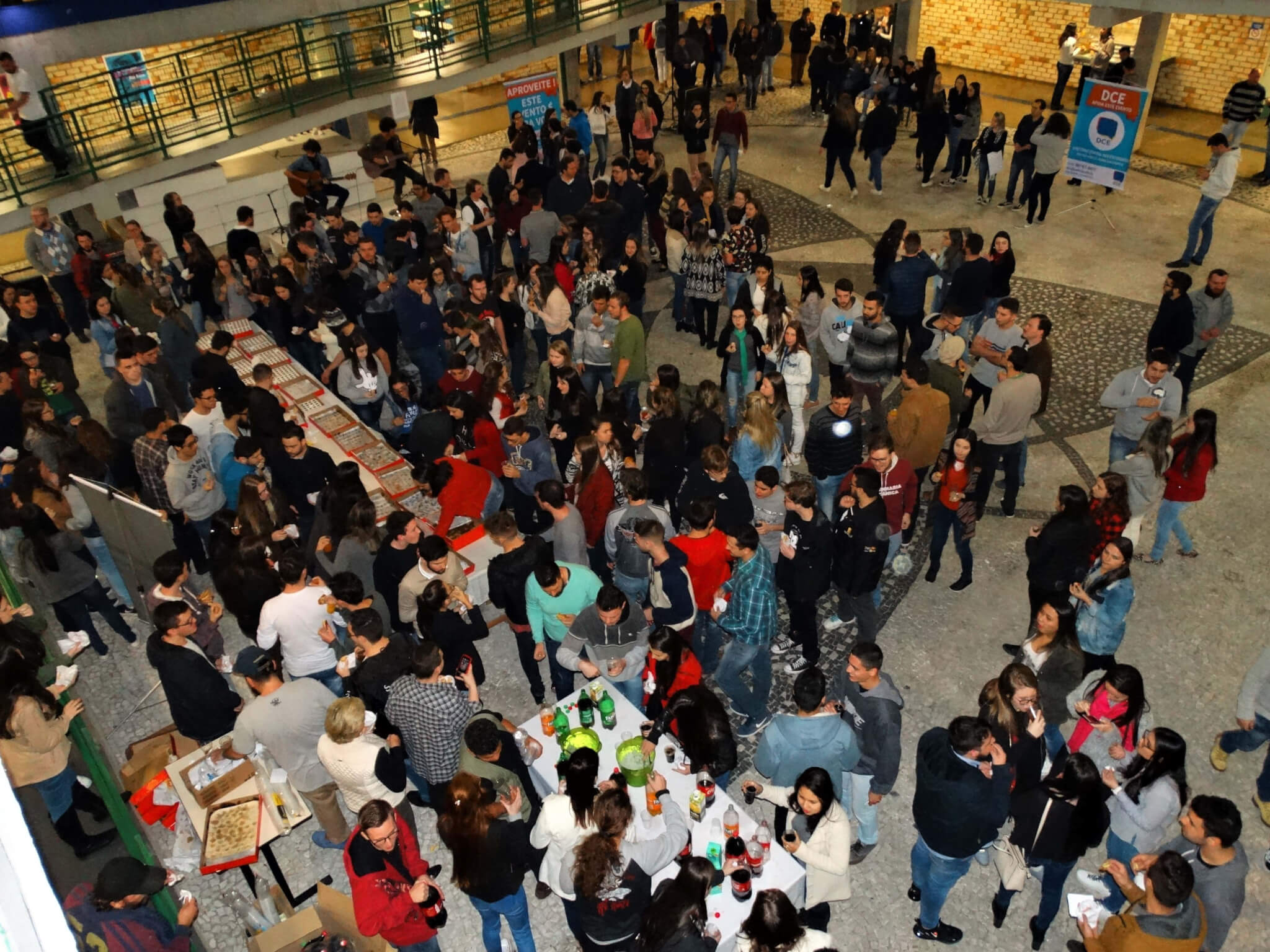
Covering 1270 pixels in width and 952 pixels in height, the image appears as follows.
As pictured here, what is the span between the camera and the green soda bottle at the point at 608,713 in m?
6.11

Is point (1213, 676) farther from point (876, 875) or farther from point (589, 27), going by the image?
point (589, 27)

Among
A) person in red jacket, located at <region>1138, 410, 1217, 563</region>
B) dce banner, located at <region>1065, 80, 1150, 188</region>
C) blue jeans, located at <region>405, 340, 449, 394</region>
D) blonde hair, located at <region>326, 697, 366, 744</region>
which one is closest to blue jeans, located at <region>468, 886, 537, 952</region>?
blonde hair, located at <region>326, 697, 366, 744</region>

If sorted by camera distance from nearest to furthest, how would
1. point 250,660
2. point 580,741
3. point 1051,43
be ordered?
point 580,741
point 250,660
point 1051,43

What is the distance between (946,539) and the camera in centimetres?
824

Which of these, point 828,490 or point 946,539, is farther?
point 828,490

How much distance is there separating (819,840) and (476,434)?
448 centimetres

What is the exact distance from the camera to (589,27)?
18.1 m

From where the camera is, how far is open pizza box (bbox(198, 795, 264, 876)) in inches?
218

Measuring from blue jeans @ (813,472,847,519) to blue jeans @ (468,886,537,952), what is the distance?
14.1ft

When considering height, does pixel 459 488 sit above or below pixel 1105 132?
below

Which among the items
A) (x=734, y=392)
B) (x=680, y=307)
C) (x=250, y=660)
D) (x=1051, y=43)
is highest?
(x=1051, y=43)

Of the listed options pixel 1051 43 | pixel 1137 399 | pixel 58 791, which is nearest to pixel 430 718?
pixel 58 791

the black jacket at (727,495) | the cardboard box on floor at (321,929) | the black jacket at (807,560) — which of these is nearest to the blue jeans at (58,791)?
the cardboard box on floor at (321,929)

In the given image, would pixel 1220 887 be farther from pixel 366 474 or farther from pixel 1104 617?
pixel 366 474
